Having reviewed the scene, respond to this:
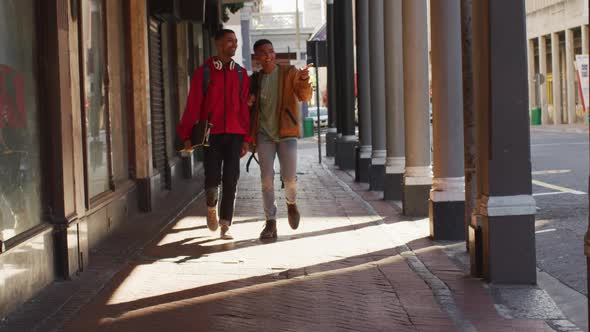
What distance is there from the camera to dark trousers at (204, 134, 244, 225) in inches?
386

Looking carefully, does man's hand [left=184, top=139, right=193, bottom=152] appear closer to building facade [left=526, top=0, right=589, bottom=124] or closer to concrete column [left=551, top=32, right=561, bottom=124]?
building facade [left=526, top=0, right=589, bottom=124]

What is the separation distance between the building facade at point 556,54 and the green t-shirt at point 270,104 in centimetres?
4046

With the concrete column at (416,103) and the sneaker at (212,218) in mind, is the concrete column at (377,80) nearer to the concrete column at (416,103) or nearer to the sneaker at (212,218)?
the concrete column at (416,103)

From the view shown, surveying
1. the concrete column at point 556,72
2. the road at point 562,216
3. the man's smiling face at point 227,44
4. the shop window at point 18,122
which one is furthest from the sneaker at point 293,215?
the concrete column at point 556,72

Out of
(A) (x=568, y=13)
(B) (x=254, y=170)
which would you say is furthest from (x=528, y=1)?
(B) (x=254, y=170)

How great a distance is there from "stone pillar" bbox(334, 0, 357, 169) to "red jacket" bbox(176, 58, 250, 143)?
1230 centimetres

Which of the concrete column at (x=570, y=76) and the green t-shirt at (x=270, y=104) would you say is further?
the concrete column at (x=570, y=76)

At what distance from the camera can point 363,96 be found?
18.4m

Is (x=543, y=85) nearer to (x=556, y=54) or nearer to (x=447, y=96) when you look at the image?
(x=556, y=54)

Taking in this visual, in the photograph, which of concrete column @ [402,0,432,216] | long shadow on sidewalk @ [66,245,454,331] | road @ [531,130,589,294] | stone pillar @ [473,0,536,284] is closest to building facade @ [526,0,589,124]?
road @ [531,130,589,294]

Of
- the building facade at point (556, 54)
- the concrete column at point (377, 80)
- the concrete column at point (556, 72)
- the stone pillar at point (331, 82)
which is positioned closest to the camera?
the concrete column at point (377, 80)

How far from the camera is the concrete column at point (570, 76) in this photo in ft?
169

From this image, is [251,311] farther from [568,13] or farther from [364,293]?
[568,13]

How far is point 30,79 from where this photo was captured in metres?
7.51
